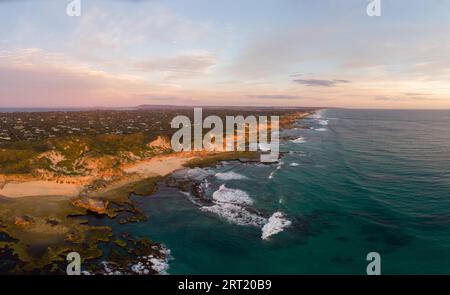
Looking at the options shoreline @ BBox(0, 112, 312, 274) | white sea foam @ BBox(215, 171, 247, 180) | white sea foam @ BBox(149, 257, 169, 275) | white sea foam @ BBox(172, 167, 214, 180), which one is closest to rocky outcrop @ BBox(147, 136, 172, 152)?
shoreline @ BBox(0, 112, 312, 274)

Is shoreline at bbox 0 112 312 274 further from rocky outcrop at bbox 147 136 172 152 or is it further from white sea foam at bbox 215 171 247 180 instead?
rocky outcrop at bbox 147 136 172 152

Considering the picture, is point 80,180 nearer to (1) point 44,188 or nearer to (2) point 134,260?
(1) point 44,188

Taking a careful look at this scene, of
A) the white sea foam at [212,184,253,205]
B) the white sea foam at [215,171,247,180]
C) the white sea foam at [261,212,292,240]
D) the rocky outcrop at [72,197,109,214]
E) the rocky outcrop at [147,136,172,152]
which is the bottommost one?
the white sea foam at [261,212,292,240]

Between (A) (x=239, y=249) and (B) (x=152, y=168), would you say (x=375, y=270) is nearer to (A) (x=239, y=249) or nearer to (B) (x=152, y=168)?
(A) (x=239, y=249)

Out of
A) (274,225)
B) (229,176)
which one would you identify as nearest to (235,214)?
(274,225)

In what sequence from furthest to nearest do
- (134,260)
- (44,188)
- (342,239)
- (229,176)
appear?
(229,176), (44,188), (342,239), (134,260)
